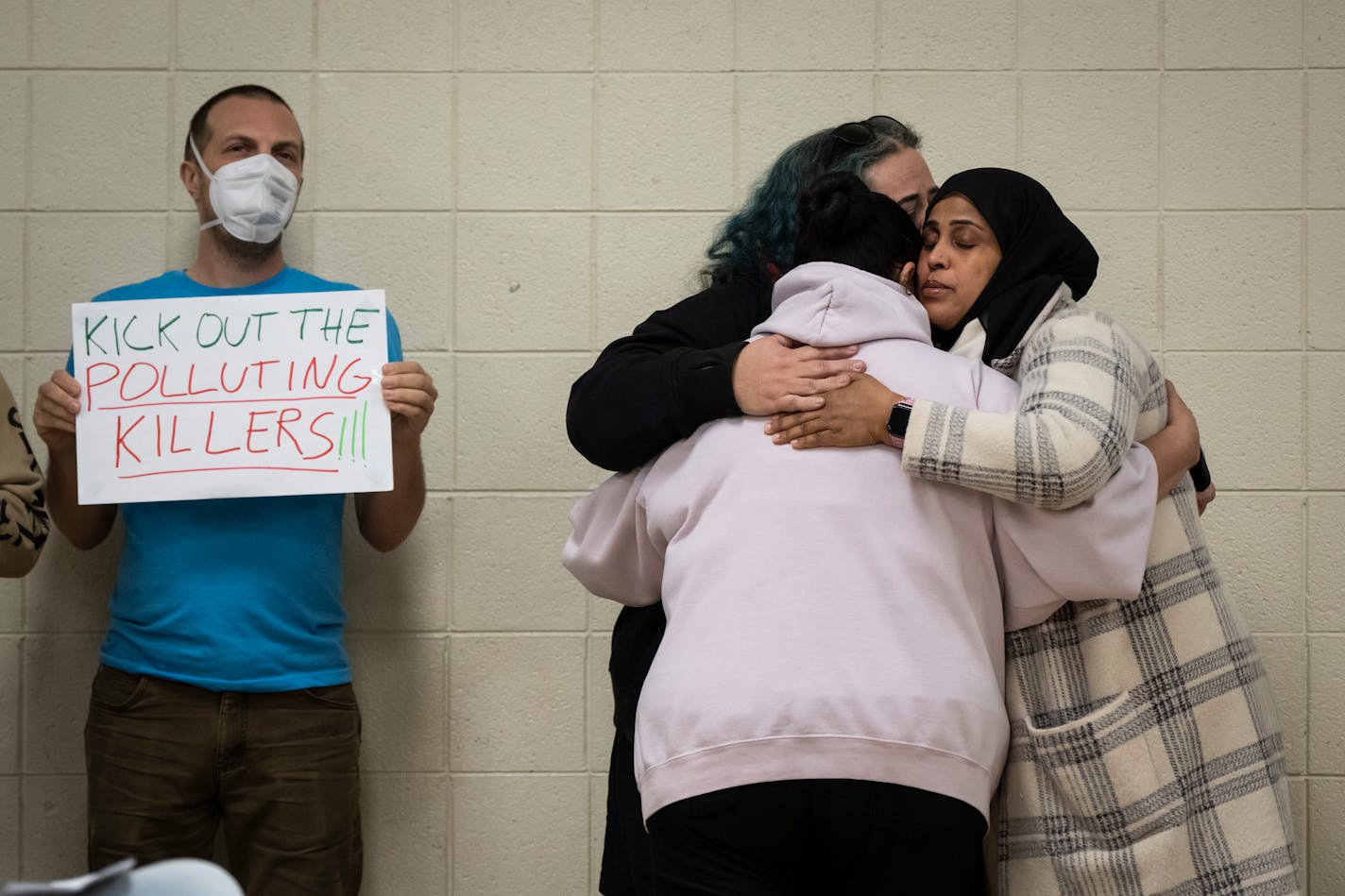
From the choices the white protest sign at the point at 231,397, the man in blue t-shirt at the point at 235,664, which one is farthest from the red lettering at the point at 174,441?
the man in blue t-shirt at the point at 235,664

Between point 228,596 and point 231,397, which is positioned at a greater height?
point 231,397

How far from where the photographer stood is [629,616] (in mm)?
1639

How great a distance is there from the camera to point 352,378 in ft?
6.18

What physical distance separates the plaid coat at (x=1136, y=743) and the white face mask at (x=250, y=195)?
1.26 meters

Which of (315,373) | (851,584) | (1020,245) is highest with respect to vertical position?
(1020,245)

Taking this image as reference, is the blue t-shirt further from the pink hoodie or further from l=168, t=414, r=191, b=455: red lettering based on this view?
the pink hoodie

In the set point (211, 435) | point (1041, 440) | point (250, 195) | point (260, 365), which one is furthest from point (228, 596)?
point (1041, 440)

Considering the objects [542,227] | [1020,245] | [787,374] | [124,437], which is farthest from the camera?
[542,227]

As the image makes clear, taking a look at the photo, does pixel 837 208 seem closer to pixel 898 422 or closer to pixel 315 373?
pixel 898 422

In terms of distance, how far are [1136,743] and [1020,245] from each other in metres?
0.61

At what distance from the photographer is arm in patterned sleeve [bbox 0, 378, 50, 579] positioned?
1.74 meters

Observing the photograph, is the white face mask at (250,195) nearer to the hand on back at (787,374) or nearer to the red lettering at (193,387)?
the red lettering at (193,387)

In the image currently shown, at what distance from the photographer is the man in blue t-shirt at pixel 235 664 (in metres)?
1.89

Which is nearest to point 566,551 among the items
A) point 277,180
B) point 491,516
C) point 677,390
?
point 677,390
